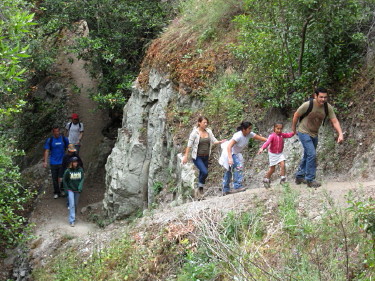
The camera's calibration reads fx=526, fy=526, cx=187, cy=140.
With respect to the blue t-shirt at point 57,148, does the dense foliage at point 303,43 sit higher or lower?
higher

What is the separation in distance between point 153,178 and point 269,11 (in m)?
5.18

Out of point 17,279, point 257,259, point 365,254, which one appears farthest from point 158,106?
point 365,254

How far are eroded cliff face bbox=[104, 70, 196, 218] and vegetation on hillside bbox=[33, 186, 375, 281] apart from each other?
146 inches

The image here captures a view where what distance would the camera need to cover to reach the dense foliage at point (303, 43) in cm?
962

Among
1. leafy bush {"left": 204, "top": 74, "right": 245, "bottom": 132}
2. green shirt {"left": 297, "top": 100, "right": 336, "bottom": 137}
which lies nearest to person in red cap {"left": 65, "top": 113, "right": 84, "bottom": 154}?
leafy bush {"left": 204, "top": 74, "right": 245, "bottom": 132}

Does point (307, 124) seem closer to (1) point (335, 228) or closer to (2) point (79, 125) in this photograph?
(1) point (335, 228)

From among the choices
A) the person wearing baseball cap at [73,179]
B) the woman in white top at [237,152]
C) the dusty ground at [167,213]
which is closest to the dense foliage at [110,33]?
the person wearing baseball cap at [73,179]

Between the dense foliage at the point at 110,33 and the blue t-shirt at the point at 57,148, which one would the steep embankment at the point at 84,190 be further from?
the blue t-shirt at the point at 57,148

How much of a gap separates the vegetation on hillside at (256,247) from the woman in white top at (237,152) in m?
1.48

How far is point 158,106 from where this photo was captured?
14.2m

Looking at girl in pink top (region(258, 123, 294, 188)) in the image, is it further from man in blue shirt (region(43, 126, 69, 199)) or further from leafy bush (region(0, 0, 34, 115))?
man in blue shirt (region(43, 126, 69, 199))

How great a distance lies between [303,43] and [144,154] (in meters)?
5.79

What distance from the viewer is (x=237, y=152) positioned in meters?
9.74

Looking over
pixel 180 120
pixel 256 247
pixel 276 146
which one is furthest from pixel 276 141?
pixel 180 120
